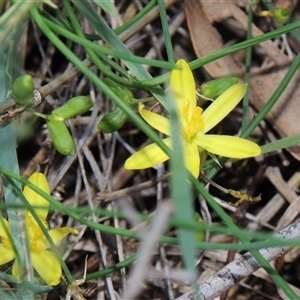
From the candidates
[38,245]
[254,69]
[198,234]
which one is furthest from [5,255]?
[254,69]

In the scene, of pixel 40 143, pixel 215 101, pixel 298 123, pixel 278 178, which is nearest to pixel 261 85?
pixel 298 123

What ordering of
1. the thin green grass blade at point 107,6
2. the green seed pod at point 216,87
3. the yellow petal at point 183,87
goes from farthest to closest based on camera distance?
the green seed pod at point 216,87, the yellow petal at point 183,87, the thin green grass blade at point 107,6

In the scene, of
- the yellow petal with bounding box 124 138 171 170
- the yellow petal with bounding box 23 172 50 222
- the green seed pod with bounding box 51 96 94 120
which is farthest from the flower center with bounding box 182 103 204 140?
the yellow petal with bounding box 23 172 50 222

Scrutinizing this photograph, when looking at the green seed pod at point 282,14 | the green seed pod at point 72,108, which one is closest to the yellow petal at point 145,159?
the green seed pod at point 72,108

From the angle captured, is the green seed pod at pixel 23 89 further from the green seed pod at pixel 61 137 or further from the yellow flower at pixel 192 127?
the yellow flower at pixel 192 127

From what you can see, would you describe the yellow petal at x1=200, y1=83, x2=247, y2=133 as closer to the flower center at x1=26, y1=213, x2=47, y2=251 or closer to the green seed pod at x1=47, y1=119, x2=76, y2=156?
the green seed pod at x1=47, y1=119, x2=76, y2=156

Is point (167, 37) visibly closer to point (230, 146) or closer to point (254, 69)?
point (230, 146)
